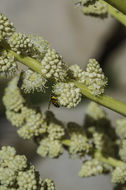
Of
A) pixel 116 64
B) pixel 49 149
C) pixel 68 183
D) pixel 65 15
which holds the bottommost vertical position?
pixel 68 183

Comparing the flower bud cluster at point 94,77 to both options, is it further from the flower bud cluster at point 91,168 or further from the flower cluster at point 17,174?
the flower bud cluster at point 91,168

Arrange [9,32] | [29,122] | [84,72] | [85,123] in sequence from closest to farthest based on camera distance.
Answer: [9,32]
[84,72]
[29,122]
[85,123]

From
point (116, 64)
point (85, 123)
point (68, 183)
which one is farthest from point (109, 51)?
point (85, 123)

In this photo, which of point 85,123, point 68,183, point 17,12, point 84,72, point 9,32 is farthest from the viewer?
point 17,12

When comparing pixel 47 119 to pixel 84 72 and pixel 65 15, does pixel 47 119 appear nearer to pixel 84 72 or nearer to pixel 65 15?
pixel 84 72

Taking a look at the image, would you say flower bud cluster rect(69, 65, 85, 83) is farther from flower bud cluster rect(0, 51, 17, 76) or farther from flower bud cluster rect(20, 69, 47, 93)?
flower bud cluster rect(0, 51, 17, 76)

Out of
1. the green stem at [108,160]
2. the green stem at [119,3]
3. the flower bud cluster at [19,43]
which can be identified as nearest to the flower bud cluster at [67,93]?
the flower bud cluster at [19,43]
